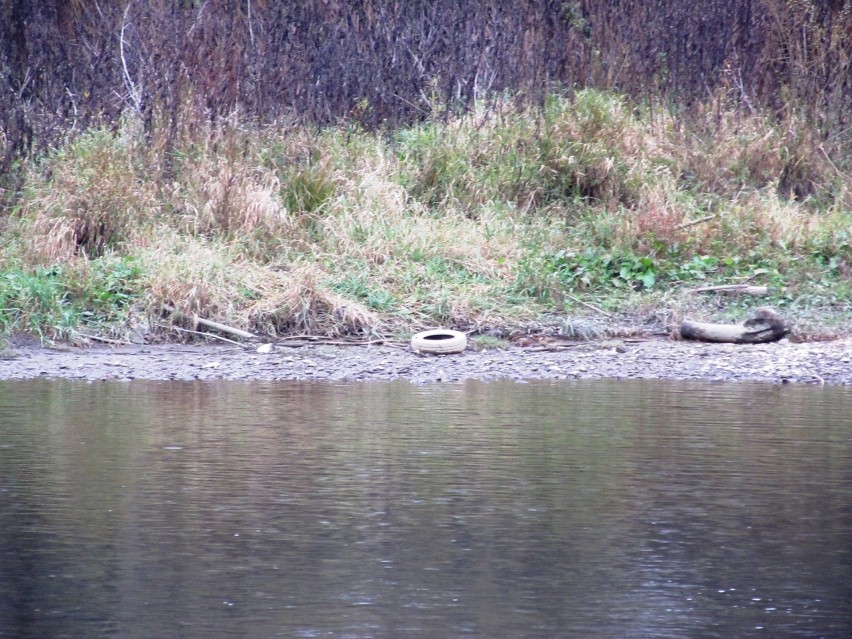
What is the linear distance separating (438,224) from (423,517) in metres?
8.40

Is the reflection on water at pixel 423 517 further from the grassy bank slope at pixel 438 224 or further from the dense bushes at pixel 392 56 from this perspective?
the dense bushes at pixel 392 56

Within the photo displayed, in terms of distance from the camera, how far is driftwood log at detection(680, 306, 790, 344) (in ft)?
41.0

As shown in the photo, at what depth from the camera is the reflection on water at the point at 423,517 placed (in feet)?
16.2

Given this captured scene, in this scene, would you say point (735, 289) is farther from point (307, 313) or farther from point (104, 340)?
point (104, 340)

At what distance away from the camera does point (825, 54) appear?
17422 millimetres

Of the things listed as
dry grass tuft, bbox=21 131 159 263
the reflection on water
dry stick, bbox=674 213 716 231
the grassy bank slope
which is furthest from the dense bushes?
the reflection on water

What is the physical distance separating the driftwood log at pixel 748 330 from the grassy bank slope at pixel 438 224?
0.46 metres

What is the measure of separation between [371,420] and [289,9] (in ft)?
35.8

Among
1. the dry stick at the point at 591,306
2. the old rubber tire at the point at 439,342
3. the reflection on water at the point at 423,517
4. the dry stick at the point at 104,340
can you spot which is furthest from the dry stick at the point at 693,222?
the dry stick at the point at 104,340

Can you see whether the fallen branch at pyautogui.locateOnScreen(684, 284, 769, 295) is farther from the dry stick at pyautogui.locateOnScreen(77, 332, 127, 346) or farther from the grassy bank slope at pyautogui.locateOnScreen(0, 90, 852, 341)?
the dry stick at pyautogui.locateOnScreen(77, 332, 127, 346)

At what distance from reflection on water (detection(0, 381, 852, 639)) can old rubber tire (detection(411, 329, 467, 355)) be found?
2.13 meters

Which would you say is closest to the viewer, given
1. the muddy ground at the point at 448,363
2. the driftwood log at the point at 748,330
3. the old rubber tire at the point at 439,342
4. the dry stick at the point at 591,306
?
the muddy ground at the point at 448,363

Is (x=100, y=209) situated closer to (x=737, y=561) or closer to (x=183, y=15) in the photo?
(x=183, y=15)

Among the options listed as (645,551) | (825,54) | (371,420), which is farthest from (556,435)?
(825,54)
